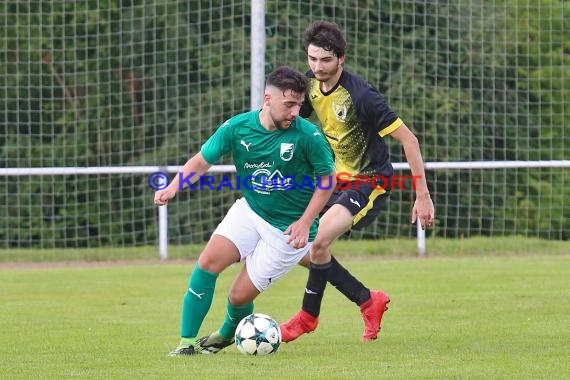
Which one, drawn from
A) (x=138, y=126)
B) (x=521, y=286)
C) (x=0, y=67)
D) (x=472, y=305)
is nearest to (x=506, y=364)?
(x=472, y=305)

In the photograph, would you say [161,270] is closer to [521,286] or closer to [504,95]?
[521,286]

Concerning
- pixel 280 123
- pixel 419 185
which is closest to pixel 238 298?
pixel 280 123

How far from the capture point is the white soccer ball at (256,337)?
6.82 meters

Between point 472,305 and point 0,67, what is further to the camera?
point 0,67

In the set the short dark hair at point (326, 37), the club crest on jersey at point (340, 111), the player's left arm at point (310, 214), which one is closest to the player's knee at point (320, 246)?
the player's left arm at point (310, 214)

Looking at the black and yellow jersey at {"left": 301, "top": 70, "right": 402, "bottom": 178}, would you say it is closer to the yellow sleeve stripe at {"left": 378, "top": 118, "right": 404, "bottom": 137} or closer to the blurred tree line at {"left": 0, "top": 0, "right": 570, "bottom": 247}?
the yellow sleeve stripe at {"left": 378, "top": 118, "right": 404, "bottom": 137}

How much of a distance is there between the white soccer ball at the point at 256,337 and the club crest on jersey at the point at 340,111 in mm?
1546

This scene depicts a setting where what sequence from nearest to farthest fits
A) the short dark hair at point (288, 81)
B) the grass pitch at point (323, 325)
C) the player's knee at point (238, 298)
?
1. the grass pitch at point (323, 325)
2. the short dark hair at point (288, 81)
3. the player's knee at point (238, 298)

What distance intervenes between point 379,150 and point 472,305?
7.70 ft

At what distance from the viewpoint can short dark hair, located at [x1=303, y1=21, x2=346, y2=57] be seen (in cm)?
745

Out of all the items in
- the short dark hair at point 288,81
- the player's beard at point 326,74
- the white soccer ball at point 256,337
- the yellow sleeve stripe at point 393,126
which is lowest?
the white soccer ball at point 256,337

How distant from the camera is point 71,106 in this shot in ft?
70.3

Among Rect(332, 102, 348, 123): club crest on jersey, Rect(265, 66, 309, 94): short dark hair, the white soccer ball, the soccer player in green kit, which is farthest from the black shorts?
Rect(265, 66, 309, 94): short dark hair

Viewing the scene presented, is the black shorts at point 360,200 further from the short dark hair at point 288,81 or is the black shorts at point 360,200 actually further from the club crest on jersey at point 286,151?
the short dark hair at point 288,81
